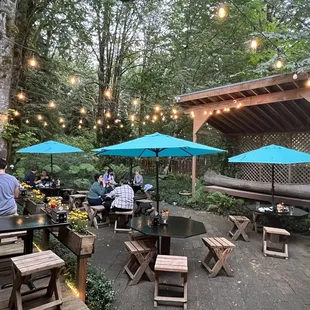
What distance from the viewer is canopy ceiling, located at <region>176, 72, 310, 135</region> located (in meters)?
6.80

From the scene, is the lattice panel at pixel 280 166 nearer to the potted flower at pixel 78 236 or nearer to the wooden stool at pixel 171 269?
the wooden stool at pixel 171 269

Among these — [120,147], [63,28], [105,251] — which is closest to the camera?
[120,147]

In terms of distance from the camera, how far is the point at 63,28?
340 inches

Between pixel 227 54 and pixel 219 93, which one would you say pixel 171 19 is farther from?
pixel 219 93

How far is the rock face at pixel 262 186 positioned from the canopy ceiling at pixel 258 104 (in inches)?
92.6

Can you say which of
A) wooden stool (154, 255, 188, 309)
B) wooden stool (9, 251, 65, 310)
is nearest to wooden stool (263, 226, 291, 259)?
wooden stool (154, 255, 188, 309)

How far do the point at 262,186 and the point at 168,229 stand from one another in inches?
196

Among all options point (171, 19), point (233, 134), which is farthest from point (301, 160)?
point (171, 19)

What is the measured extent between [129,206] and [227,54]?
891cm

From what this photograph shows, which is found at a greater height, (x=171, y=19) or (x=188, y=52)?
(x=171, y=19)

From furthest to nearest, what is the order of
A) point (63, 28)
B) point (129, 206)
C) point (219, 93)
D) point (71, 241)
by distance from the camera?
point (63, 28) < point (219, 93) < point (129, 206) < point (71, 241)

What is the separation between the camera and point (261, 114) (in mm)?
9242

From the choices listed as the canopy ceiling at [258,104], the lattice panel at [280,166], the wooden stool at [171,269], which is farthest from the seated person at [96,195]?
the lattice panel at [280,166]

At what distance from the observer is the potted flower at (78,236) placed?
287cm
